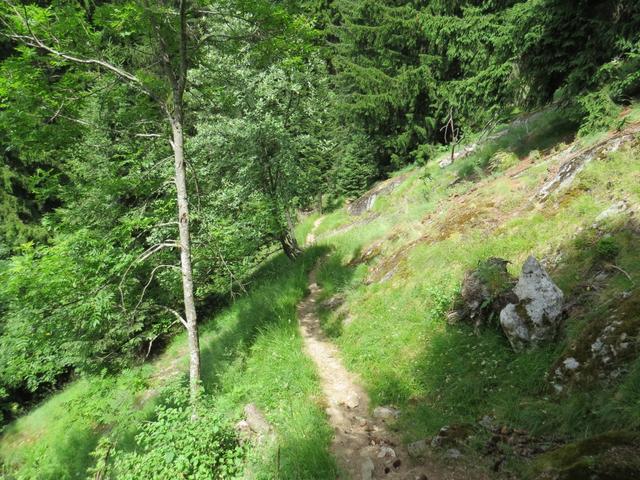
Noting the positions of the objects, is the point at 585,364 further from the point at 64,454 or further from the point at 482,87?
the point at 64,454

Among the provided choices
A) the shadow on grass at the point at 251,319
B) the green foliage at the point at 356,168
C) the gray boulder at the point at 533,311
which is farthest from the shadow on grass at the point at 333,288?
the green foliage at the point at 356,168

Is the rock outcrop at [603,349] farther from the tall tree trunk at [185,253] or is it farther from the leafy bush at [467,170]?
the leafy bush at [467,170]

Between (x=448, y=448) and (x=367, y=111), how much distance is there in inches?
839

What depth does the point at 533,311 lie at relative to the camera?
4895 millimetres

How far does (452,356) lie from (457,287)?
1.52m

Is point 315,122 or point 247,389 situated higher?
point 315,122

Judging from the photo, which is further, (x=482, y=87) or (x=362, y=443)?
(x=482, y=87)

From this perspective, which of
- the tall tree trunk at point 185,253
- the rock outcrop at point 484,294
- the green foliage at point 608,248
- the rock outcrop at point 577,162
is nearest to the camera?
A: the green foliage at point 608,248

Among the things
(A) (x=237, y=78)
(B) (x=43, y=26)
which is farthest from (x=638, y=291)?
(A) (x=237, y=78)

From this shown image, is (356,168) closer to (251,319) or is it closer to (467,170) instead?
(467,170)

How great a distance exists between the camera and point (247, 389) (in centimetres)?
693

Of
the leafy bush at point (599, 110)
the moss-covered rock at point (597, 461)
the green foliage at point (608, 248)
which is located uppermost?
the leafy bush at point (599, 110)

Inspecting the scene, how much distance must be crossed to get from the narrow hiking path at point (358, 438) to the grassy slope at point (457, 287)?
294 mm

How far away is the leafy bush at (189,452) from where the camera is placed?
4516mm
